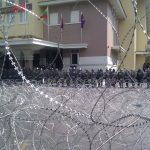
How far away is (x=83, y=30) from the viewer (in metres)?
20.2

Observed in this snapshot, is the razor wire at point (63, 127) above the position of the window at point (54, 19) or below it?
below

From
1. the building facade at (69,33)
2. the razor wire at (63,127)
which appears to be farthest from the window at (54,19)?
the razor wire at (63,127)

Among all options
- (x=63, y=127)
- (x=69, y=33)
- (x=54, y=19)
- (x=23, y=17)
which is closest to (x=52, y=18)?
(x=54, y=19)

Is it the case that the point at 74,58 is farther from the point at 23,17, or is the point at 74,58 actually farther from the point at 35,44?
the point at 23,17

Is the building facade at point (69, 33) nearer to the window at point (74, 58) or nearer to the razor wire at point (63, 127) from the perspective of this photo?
the window at point (74, 58)

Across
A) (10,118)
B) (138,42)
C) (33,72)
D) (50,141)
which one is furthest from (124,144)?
(138,42)

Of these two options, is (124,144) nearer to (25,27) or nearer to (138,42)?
(25,27)

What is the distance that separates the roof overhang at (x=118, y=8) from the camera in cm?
2015

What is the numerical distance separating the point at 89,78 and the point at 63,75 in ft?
4.04

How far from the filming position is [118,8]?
2128 centimetres

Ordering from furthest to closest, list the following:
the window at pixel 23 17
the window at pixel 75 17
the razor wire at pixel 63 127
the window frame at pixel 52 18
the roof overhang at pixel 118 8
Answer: the window at pixel 23 17, the window frame at pixel 52 18, the window at pixel 75 17, the roof overhang at pixel 118 8, the razor wire at pixel 63 127

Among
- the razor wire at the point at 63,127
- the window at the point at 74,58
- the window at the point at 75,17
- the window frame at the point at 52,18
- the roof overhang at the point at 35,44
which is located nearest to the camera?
the razor wire at the point at 63,127

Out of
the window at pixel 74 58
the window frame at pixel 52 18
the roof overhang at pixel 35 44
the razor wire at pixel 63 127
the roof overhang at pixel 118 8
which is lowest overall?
the razor wire at pixel 63 127

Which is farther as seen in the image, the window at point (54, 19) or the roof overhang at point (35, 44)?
the window at point (54, 19)
